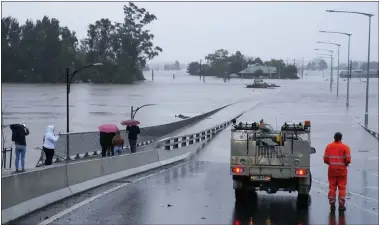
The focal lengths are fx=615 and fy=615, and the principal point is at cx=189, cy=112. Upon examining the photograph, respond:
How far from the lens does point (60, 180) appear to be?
13953 mm

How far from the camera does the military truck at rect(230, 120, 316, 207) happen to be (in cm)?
1332

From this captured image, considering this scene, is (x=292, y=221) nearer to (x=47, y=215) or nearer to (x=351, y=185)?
(x=47, y=215)

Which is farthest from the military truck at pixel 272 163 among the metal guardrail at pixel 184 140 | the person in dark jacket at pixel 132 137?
the person in dark jacket at pixel 132 137

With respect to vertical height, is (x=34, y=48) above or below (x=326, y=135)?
above

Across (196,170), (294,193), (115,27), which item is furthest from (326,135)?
(115,27)

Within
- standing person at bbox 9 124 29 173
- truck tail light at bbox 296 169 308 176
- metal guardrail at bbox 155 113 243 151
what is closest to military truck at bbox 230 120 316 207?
truck tail light at bbox 296 169 308 176

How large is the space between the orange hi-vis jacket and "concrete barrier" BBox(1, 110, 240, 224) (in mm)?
5869

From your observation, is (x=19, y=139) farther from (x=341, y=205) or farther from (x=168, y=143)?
(x=341, y=205)

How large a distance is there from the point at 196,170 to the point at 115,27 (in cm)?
14021

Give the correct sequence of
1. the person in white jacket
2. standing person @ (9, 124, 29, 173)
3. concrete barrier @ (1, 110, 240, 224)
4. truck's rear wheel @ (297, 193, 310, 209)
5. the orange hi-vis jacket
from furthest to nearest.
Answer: standing person @ (9, 124, 29, 173)
the person in white jacket
truck's rear wheel @ (297, 193, 310, 209)
the orange hi-vis jacket
concrete barrier @ (1, 110, 240, 224)

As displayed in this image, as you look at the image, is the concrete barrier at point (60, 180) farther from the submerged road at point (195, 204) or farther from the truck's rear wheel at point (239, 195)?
the truck's rear wheel at point (239, 195)

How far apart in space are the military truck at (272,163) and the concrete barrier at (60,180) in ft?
12.7

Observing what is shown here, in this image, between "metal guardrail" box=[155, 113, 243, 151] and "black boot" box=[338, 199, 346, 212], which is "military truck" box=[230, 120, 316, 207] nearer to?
"black boot" box=[338, 199, 346, 212]

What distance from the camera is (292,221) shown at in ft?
38.8
